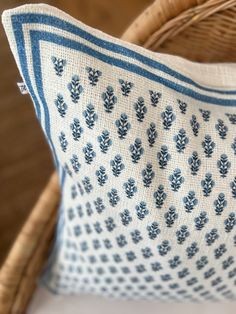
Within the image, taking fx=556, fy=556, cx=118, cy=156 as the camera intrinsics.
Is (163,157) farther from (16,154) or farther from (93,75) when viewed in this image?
(16,154)

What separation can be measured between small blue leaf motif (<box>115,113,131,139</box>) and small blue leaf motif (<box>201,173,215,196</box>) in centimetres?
9

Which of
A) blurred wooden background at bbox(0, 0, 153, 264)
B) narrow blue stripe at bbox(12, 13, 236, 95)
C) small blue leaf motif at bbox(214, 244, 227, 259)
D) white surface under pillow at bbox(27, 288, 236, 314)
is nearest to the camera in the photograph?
narrow blue stripe at bbox(12, 13, 236, 95)

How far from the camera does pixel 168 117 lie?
19.5 inches

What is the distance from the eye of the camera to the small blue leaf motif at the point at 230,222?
1.75 feet

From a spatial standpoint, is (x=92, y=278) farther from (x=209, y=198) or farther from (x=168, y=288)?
(x=209, y=198)

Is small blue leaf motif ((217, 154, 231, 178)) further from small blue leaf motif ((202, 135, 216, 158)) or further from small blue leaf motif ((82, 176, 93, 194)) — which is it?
small blue leaf motif ((82, 176, 93, 194))

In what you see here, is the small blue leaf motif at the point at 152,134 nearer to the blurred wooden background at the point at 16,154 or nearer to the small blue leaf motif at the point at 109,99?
the small blue leaf motif at the point at 109,99

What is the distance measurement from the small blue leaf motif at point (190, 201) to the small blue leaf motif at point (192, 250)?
0.04 metres

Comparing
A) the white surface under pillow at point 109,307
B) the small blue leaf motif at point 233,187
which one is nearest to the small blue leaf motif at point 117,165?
the small blue leaf motif at point 233,187

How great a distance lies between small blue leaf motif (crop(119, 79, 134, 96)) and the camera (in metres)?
0.48

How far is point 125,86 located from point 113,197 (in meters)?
0.11

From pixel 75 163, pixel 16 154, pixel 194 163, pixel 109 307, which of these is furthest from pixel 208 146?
pixel 16 154

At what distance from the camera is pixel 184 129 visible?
19.6 inches

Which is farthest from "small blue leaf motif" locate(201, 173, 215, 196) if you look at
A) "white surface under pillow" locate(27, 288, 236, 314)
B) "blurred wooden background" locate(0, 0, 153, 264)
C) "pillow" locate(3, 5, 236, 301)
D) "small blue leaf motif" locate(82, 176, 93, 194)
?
"blurred wooden background" locate(0, 0, 153, 264)
